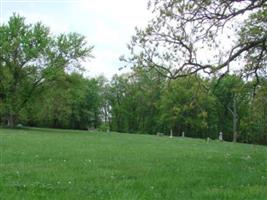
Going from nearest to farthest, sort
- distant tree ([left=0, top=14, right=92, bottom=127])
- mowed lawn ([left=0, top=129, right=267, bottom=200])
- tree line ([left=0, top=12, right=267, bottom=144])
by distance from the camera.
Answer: mowed lawn ([left=0, top=129, right=267, bottom=200])
tree line ([left=0, top=12, right=267, bottom=144])
distant tree ([left=0, top=14, right=92, bottom=127])

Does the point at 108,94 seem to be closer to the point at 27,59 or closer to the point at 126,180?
the point at 27,59

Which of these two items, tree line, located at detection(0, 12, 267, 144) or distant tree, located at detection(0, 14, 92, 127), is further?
distant tree, located at detection(0, 14, 92, 127)

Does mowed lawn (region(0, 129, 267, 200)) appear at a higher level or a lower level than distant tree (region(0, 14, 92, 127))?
lower

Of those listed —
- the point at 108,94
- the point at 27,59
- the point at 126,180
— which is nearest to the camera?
the point at 126,180

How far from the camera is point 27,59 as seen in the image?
6341cm

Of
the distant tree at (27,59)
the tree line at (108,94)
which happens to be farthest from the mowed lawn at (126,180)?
the distant tree at (27,59)

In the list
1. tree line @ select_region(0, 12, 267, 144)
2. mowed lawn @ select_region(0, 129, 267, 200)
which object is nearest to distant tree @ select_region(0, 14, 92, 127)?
tree line @ select_region(0, 12, 267, 144)

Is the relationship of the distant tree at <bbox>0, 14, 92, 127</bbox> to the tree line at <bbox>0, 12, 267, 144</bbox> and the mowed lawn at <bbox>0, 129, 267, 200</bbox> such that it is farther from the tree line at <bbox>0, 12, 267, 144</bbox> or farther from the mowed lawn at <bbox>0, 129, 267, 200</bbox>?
the mowed lawn at <bbox>0, 129, 267, 200</bbox>

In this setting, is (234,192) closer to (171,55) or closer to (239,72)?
(171,55)

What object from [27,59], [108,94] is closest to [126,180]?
[27,59]

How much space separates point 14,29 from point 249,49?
4927cm

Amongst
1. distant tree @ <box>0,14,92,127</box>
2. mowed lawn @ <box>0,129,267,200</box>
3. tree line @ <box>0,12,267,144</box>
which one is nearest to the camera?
mowed lawn @ <box>0,129,267,200</box>

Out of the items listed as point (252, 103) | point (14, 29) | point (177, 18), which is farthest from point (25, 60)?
point (177, 18)

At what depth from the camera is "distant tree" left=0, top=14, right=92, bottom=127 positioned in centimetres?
6231
